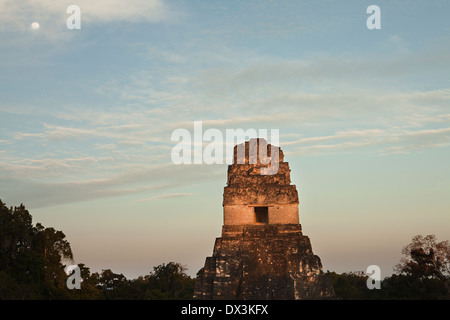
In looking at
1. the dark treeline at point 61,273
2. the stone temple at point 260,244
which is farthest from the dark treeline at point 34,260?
the stone temple at point 260,244

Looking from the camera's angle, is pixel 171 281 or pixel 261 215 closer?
pixel 261 215

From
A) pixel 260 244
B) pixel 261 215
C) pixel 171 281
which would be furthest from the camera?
pixel 171 281

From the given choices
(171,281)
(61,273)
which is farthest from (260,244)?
(171,281)

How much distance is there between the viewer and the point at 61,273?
21.5m

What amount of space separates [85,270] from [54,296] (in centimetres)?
274

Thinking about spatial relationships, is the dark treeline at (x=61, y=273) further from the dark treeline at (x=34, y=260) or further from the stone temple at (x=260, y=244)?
the stone temple at (x=260, y=244)

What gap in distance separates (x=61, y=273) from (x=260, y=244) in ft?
29.5

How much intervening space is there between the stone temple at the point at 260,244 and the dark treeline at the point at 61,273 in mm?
6599

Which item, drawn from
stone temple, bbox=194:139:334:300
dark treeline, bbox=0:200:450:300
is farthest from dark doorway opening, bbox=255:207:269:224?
dark treeline, bbox=0:200:450:300

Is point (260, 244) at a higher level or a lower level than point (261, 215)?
lower

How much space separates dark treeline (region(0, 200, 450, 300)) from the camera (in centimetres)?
2048

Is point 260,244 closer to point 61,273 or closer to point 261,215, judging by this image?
point 261,215
